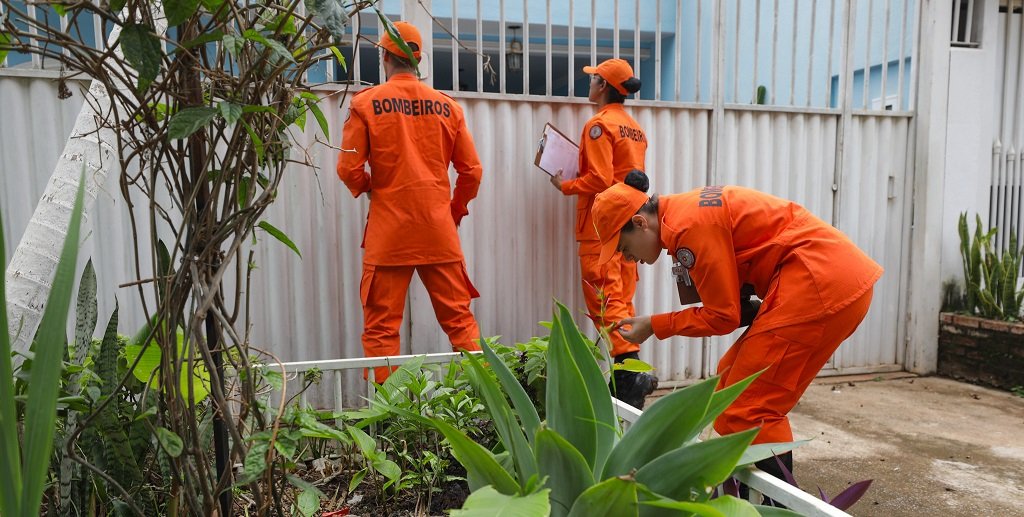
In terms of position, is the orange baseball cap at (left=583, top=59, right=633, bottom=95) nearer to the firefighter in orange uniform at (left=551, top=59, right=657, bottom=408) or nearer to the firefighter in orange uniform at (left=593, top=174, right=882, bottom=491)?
the firefighter in orange uniform at (left=551, top=59, right=657, bottom=408)

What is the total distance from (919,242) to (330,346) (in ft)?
13.0

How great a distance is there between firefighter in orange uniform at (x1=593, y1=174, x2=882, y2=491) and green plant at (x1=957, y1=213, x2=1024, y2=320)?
3.11 metres

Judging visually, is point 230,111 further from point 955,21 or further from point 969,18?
point 969,18

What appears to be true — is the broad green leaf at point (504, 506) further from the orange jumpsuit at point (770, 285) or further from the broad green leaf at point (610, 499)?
the orange jumpsuit at point (770, 285)

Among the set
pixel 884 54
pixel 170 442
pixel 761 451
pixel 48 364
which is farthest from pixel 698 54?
pixel 48 364

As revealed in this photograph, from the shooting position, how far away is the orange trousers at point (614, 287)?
353cm

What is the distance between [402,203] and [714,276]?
1642 millimetres

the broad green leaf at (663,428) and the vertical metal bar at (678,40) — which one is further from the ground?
the vertical metal bar at (678,40)

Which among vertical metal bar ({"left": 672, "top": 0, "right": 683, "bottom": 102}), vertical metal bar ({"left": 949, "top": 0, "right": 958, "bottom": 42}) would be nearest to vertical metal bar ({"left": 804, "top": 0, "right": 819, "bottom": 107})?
vertical metal bar ({"left": 672, "top": 0, "right": 683, "bottom": 102})

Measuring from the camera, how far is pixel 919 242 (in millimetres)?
4793

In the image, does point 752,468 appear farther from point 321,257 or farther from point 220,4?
point 321,257

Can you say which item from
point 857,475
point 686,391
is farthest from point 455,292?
point 686,391

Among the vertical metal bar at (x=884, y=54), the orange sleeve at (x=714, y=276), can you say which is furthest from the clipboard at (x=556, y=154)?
the vertical metal bar at (x=884, y=54)

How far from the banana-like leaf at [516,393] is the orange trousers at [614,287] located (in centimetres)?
233
